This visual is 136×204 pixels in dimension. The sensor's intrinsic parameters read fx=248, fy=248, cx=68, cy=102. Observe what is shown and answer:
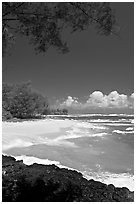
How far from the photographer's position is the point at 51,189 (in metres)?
2.63

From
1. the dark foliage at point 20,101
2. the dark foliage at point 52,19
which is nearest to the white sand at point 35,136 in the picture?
the dark foliage at point 52,19

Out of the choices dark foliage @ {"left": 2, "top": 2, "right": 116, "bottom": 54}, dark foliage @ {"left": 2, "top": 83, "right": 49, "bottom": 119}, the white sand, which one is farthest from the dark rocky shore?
dark foliage @ {"left": 2, "top": 83, "right": 49, "bottom": 119}

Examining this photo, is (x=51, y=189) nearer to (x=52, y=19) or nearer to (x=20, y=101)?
(x=52, y=19)

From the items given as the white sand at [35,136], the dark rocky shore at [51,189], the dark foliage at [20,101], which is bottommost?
the white sand at [35,136]

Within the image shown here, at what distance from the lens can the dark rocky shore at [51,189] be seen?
8.16 feet

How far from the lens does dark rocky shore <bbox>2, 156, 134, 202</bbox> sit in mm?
2488

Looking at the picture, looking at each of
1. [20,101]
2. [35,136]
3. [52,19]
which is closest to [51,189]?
[52,19]

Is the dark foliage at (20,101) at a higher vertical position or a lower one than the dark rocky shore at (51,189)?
higher

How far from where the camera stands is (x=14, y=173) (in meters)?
2.95

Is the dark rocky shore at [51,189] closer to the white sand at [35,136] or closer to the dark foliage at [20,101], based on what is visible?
the white sand at [35,136]

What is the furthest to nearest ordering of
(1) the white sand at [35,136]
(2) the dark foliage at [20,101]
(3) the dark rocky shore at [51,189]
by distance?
(2) the dark foliage at [20,101] < (1) the white sand at [35,136] < (3) the dark rocky shore at [51,189]

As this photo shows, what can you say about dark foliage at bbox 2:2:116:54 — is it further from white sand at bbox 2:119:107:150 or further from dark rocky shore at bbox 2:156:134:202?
white sand at bbox 2:119:107:150

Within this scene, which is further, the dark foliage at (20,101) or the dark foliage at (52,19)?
the dark foliage at (20,101)

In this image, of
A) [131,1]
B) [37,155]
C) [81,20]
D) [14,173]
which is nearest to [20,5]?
[81,20]
